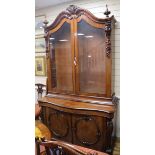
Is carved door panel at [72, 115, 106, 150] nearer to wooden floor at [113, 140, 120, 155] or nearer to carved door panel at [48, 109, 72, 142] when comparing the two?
carved door panel at [48, 109, 72, 142]

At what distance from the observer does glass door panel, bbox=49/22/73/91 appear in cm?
281

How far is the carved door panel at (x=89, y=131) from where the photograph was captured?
7.85ft

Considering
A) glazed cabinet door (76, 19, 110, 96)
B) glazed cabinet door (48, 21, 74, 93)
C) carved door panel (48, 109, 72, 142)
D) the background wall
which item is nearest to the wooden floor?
the background wall

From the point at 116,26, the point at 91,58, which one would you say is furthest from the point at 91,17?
the point at 91,58

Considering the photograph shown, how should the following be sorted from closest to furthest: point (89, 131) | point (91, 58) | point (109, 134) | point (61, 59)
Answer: point (109, 134), point (89, 131), point (91, 58), point (61, 59)

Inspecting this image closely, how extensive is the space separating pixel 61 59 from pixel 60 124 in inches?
40.9

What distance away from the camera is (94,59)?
2664 millimetres

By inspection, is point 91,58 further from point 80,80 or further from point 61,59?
point 61,59

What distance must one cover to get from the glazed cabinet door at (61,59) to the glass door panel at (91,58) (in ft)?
0.51

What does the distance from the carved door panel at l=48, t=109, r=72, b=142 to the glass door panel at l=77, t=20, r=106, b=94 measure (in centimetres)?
49

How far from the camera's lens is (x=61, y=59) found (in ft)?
9.68
